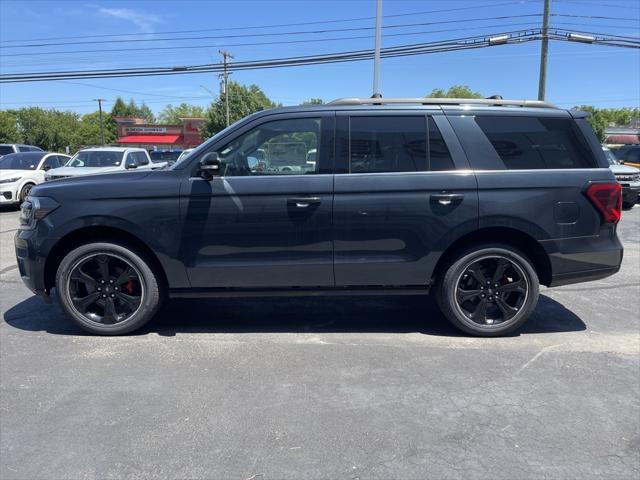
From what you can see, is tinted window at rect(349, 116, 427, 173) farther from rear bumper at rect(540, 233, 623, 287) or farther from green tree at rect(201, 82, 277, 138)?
green tree at rect(201, 82, 277, 138)

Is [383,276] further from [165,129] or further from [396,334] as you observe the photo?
[165,129]

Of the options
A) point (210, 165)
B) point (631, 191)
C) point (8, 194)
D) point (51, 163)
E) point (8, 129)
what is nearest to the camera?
point (210, 165)

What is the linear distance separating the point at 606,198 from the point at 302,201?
262 centimetres

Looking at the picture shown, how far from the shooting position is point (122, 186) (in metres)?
4.24

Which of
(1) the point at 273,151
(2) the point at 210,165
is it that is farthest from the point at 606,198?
(2) the point at 210,165

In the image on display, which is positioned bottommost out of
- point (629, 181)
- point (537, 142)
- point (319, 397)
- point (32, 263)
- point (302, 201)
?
point (319, 397)

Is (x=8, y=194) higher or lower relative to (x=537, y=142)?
lower

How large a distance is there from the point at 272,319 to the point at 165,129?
81697 millimetres

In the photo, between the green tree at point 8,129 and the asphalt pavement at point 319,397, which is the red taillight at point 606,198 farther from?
the green tree at point 8,129

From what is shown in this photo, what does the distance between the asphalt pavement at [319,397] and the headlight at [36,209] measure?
105cm

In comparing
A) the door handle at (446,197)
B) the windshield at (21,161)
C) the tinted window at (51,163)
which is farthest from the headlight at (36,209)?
the tinted window at (51,163)

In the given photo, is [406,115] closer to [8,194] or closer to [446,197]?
[446,197]

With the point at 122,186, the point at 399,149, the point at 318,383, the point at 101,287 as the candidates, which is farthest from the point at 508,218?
the point at 101,287

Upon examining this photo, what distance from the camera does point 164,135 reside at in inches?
3191
